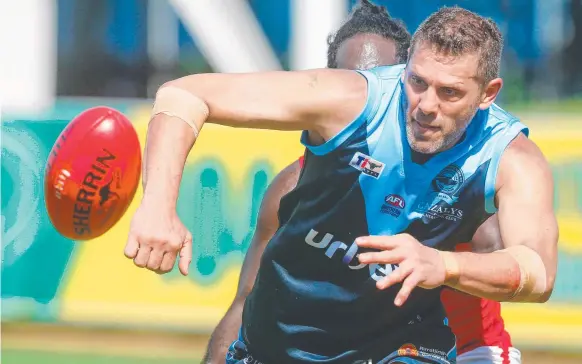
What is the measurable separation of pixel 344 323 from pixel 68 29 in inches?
525

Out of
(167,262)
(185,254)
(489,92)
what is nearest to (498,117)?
(489,92)

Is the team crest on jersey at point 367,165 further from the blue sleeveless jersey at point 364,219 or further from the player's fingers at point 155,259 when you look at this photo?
the player's fingers at point 155,259

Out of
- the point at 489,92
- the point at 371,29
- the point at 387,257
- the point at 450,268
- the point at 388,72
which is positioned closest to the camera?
the point at 387,257

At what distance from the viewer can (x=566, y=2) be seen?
546 inches

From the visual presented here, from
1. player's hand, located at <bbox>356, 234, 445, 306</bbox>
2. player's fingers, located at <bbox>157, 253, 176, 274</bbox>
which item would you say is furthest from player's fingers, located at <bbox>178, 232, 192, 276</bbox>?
player's hand, located at <bbox>356, 234, 445, 306</bbox>

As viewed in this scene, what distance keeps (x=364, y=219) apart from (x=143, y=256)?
3.19 ft

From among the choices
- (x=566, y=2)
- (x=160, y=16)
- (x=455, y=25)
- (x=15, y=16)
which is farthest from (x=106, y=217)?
(x=160, y=16)

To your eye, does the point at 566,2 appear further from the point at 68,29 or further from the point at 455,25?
the point at 455,25

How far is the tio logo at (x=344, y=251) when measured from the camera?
4.14 m

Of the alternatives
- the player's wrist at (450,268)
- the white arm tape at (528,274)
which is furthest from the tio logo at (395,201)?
the player's wrist at (450,268)

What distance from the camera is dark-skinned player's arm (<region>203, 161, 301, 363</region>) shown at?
5.03 m

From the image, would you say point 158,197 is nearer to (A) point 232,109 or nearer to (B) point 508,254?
(A) point 232,109

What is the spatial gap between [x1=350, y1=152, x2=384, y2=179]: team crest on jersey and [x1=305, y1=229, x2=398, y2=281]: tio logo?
270 millimetres

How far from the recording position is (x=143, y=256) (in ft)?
11.2
